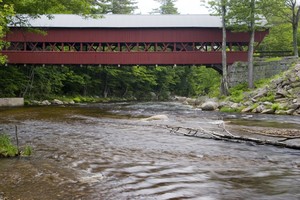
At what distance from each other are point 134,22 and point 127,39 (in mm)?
1615

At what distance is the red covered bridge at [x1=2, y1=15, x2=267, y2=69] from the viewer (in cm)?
2912

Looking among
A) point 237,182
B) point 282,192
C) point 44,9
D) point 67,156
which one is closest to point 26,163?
point 67,156

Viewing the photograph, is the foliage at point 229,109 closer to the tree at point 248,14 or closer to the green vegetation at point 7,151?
the tree at point 248,14

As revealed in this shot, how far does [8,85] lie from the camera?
28.8m

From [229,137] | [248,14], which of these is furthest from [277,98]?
[229,137]

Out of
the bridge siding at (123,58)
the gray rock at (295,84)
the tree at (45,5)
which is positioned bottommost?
the gray rock at (295,84)

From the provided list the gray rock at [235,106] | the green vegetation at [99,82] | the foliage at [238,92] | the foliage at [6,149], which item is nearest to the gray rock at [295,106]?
the gray rock at [235,106]

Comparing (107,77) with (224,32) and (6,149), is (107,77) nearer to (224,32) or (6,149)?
(224,32)

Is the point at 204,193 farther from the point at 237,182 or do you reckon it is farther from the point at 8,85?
the point at 8,85

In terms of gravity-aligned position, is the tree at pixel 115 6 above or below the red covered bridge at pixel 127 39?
above

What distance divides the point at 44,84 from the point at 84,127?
2123 centimetres

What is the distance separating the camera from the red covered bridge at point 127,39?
29.1 metres

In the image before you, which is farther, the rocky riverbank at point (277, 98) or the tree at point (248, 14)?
the tree at point (248, 14)

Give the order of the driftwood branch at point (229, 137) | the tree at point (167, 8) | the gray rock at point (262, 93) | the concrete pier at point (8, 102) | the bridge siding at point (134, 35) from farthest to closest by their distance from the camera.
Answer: the tree at point (167, 8)
the bridge siding at point (134, 35)
the concrete pier at point (8, 102)
the gray rock at point (262, 93)
the driftwood branch at point (229, 137)
